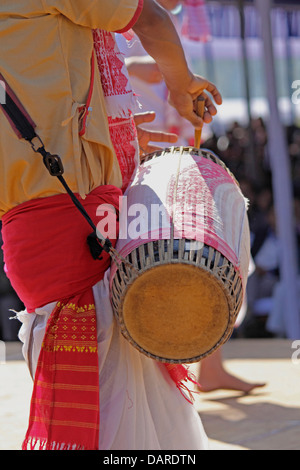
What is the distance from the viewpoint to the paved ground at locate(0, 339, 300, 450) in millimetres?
2939

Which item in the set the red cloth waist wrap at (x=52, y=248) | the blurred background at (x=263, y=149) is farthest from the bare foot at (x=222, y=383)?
the red cloth waist wrap at (x=52, y=248)

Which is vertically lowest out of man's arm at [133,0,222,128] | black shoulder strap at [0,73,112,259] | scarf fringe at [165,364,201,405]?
scarf fringe at [165,364,201,405]

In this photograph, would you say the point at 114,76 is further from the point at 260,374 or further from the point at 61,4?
the point at 260,374

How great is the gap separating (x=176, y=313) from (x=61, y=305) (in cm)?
29

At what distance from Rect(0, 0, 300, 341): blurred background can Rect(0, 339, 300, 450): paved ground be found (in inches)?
40.3

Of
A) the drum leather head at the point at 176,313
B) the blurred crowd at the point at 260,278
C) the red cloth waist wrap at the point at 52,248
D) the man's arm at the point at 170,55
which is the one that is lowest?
the blurred crowd at the point at 260,278

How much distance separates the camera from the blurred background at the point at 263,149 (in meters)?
5.35

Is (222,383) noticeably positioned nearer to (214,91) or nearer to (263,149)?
(214,91)

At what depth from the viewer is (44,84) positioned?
5.53 feet

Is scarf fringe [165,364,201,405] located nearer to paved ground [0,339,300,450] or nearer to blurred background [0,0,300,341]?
paved ground [0,339,300,450]

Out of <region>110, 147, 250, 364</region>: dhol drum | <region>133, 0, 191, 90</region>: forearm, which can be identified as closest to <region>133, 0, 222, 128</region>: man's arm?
<region>133, 0, 191, 90</region>: forearm

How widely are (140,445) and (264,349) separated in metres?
3.33

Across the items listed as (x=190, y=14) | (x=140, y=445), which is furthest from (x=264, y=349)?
(x=140, y=445)

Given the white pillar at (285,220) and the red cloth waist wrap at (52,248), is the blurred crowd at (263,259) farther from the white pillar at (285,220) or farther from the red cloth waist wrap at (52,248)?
the red cloth waist wrap at (52,248)
